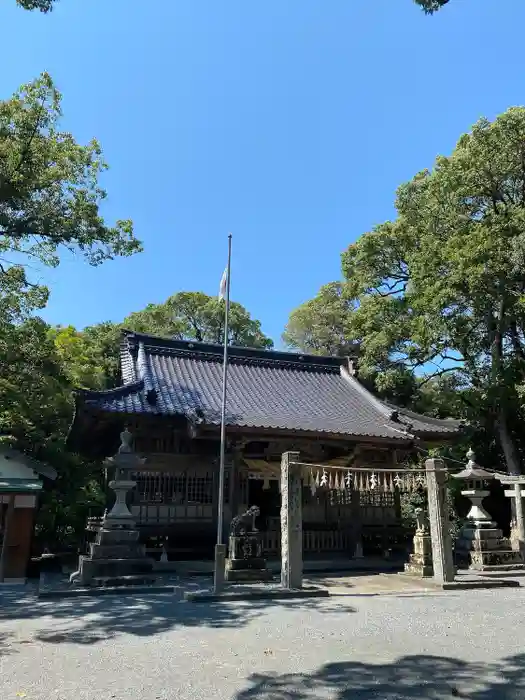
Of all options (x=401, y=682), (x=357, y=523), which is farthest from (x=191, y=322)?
(x=401, y=682)

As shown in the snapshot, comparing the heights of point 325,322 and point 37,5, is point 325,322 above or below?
above

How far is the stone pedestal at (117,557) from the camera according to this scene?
9.55 metres

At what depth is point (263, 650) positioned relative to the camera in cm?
541

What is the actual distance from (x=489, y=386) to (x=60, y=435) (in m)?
15.3

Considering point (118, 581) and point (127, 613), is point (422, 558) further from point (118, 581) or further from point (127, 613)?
point (127, 613)

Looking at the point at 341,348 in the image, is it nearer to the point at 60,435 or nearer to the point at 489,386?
the point at 489,386

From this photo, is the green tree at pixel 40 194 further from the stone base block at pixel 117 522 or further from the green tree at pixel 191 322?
the green tree at pixel 191 322

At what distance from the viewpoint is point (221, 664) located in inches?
193

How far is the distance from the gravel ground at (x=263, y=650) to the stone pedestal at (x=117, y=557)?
1296mm

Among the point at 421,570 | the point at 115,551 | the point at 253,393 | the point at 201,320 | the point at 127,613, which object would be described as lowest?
the point at 127,613

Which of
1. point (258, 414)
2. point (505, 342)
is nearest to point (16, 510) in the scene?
point (258, 414)

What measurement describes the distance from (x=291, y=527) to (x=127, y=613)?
322 cm

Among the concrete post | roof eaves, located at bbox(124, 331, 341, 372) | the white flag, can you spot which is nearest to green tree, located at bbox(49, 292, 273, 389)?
roof eaves, located at bbox(124, 331, 341, 372)

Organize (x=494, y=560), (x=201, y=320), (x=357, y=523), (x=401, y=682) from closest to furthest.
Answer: (x=401, y=682) < (x=494, y=560) < (x=357, y=523) < (x=201, y=320)
